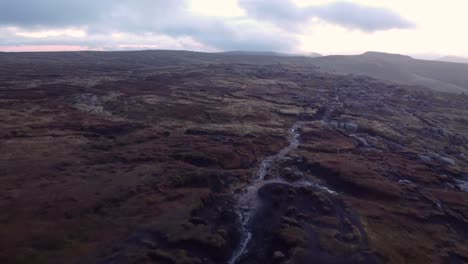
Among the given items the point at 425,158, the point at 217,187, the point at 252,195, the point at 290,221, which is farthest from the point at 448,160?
the point at 217,187

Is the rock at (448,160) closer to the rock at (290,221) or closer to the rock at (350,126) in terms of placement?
the rock at (350,126)

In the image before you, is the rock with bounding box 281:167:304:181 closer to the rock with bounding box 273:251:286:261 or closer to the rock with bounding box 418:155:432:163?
the rock with bounding box 273:251:286:261

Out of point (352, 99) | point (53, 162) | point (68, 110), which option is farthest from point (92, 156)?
point (352, 99)

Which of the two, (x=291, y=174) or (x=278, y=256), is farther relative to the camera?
(x=291, y=174)

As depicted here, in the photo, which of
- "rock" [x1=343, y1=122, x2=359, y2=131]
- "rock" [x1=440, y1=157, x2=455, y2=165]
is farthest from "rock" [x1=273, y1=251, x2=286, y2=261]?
"rock" [x1=343, y1=122, x2=359, y2=131]

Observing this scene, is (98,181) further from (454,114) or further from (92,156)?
(454,114)

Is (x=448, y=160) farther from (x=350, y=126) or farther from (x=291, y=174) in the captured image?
(x=291, y=174)

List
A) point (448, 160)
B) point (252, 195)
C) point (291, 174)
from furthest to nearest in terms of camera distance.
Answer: point (448, 160) → point (291, 174) → point (252, 195)

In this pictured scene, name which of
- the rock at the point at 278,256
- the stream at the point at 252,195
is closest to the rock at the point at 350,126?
the stream at the point at 252,195
